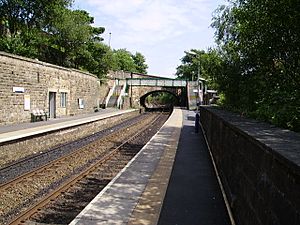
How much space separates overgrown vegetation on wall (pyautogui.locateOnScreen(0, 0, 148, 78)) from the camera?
32.1m

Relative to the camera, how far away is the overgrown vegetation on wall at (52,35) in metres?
32.1

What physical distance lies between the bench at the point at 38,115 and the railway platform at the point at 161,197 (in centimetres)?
1338

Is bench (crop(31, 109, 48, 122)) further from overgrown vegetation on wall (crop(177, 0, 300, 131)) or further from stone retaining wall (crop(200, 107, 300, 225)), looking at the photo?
stone retaining wall (crop(200, 107, 300, 225))

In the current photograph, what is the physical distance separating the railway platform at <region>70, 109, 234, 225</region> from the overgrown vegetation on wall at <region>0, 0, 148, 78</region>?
2227 cm

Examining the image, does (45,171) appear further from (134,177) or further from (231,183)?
(231,183)

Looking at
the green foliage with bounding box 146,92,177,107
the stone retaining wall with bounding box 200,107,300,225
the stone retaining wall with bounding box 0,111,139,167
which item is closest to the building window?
the stone retaining wall with bounding box 0,111,139,167

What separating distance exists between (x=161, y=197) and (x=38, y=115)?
714 inches

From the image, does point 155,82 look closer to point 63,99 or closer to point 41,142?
point 63,99

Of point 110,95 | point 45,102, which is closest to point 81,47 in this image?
point 45,102

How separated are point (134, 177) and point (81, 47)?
106 ft

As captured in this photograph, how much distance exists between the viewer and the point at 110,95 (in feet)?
193

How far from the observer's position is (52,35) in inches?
1501

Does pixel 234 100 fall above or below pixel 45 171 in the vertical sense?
above

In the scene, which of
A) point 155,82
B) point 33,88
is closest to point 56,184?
point 33,88
